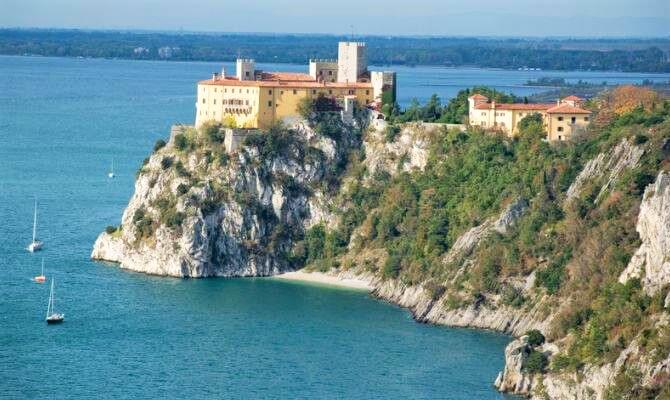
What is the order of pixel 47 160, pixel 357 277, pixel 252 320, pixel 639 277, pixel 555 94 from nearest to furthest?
1. pixel 639 277
2. pixel 252 320
3. pixel 357 277
4. pixel 47 160
5. pixel 555 94

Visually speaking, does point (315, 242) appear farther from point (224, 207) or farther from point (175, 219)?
point (175, 219)

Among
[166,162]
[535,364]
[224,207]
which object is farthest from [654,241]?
[166,162]

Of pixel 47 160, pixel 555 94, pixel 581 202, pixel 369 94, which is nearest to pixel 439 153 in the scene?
pixel 369 94

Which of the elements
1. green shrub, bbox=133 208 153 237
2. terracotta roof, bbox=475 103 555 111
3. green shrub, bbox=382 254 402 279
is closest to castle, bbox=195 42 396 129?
terracotta roof, bbox=475 103 555 111

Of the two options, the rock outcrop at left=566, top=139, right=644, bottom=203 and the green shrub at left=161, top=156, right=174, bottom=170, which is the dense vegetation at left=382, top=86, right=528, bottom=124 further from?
the rock outcrop at left=566, top=139, right=644, bottom=203

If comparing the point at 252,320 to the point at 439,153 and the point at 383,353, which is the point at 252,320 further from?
the point at 439,153

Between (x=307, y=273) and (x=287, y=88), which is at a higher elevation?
(x=287, y=88)
